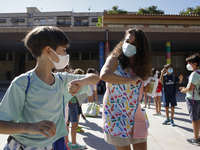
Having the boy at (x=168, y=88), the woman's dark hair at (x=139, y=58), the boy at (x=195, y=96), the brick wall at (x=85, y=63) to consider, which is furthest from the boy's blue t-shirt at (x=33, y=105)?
the brick wall at (x=85, y=63)

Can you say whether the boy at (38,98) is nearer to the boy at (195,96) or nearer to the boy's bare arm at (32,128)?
the boy's bare arm at (32,128)

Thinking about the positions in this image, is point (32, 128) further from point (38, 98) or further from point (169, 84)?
point (169, 84)

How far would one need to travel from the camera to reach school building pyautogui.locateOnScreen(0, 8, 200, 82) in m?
15.2

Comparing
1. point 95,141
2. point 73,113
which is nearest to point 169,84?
point 95,141

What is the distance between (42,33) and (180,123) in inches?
219

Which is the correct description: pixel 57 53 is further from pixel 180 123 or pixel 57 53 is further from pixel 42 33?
pixel 180 123

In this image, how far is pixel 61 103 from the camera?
59.4 inches

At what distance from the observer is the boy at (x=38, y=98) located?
1106 millimetres

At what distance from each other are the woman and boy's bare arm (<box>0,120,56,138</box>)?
2.73ft

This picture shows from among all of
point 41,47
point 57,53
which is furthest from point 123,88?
point 41,47

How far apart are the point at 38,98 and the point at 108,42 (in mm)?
14922

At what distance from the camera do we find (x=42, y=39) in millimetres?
1330

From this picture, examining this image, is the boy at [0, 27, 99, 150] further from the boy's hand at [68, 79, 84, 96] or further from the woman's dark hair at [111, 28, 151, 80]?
the woman's dark hair at [111, 28, 151, 80]

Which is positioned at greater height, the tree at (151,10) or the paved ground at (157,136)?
the tree at (151,10)
